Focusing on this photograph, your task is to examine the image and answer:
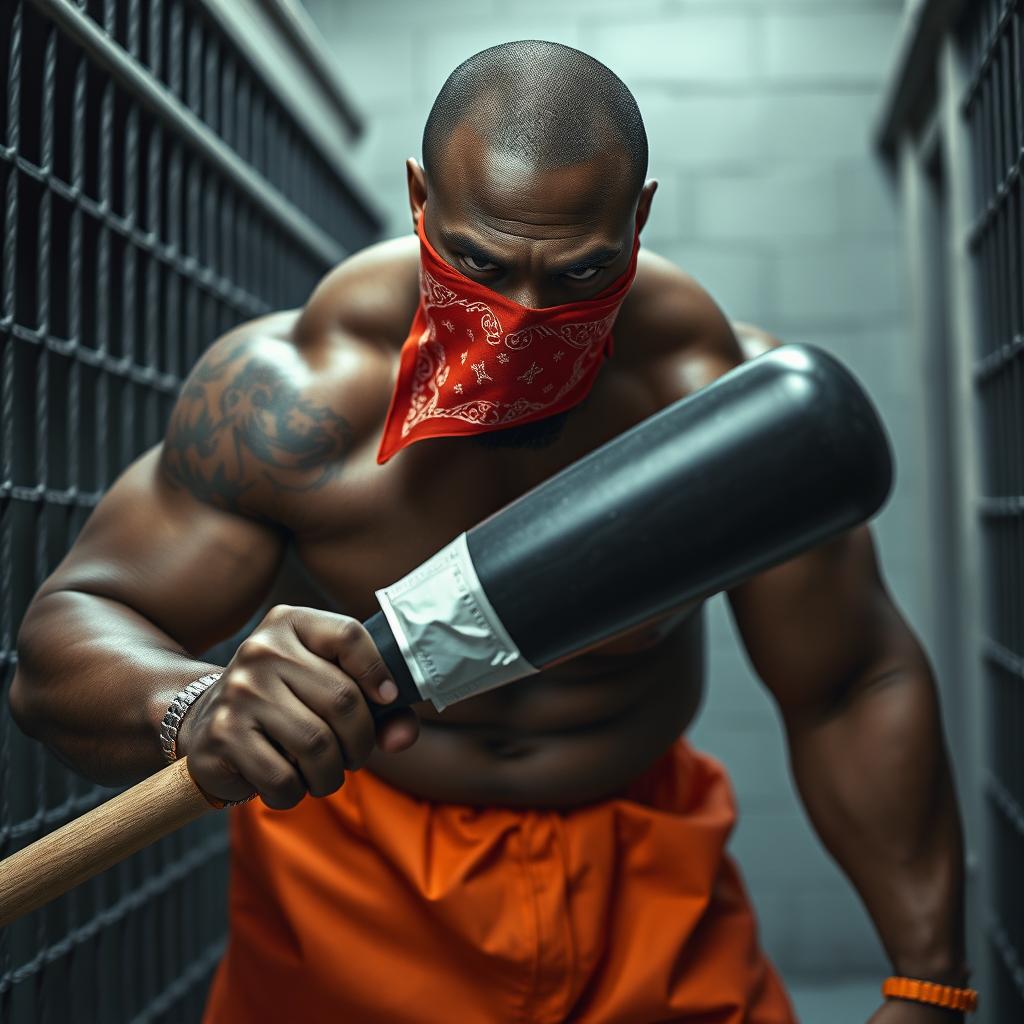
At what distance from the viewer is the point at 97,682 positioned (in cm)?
95

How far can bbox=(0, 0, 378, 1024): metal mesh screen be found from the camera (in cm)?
125

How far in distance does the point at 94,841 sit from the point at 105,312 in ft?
2.85

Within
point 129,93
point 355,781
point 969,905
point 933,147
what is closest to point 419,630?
point 355,781

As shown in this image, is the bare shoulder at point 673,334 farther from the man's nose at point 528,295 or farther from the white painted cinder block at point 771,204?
the white painted cinder block at point 771,204

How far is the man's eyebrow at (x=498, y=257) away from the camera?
0.96m

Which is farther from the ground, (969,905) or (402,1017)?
(402,1017)

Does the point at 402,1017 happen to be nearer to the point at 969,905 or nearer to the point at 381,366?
the point at 381,366

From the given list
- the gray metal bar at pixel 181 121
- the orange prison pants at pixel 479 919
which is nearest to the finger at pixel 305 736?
the orange prison pants at pixel 479 919

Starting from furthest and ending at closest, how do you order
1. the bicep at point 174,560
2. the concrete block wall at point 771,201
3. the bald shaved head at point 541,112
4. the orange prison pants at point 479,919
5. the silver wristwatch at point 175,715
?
the concrete block wall at point 771,201 → the orange prison pants at point 479,919 → the bicep at point 174,560 → the bald shaved head at point 541,112 → the silver wristwatch at point 175,715

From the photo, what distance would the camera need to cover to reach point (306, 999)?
1232mm

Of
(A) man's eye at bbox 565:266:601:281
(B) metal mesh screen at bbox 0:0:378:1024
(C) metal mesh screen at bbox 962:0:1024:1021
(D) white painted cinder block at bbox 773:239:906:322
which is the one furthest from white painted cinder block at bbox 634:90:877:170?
(A) man's eye at bbox 565:266:601:281

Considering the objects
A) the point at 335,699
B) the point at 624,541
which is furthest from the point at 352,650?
the point at 624,541

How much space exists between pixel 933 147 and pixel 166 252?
4.92 feet

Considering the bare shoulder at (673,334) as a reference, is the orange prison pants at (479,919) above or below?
below
